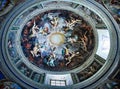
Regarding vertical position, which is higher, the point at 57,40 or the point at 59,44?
the point at 57,40

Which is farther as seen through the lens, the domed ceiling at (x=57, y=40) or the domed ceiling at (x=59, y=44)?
the domed ceiling at (x=57, y=40)

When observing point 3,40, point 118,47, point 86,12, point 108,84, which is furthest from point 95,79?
point 3,40

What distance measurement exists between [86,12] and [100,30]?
48.4 inches

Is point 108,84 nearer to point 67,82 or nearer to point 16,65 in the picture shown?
point 67,82

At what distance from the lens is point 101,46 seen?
67.7ft

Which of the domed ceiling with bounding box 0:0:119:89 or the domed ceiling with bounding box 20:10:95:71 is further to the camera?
the domed ceiling with bounding box 20:10:95:71

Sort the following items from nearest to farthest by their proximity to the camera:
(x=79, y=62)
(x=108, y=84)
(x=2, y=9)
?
(x=2, y=9)
(x=108, y=84)
(x=79, y=62)

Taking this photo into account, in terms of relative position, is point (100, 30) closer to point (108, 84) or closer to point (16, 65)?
point (108, 84)

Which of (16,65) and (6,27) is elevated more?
(6,27)

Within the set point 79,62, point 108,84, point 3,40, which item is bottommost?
point 108,84

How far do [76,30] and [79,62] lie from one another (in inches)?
69.8

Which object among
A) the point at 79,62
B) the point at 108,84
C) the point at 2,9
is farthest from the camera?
the point at 79,62

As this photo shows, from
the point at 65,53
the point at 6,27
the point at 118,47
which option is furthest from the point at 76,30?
the point at 6,27

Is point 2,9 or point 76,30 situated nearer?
point 2,9
